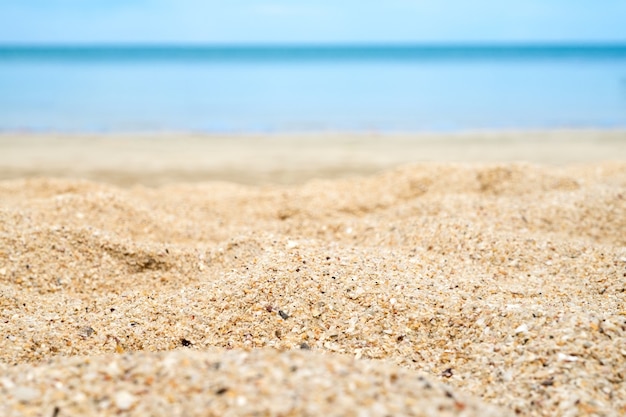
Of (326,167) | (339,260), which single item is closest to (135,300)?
(339,260)

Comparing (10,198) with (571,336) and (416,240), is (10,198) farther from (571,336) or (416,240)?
(571,336)

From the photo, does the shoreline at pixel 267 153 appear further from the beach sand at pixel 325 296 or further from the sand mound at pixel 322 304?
the sand mound at pixel 322 304

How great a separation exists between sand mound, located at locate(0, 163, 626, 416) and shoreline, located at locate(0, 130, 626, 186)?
10.5 ft

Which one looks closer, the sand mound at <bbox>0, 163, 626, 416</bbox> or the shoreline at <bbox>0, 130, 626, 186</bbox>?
the sand mound at <bbox>0, 163, 626, 416</bbox>

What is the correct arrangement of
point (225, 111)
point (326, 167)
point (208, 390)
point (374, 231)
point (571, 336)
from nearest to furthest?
point (208, 390), point (571, 336), point (374, 231), point (326, 167), point (225, 111)

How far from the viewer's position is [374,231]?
15.0ft

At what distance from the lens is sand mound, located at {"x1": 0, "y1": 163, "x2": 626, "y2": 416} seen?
2.13 metres

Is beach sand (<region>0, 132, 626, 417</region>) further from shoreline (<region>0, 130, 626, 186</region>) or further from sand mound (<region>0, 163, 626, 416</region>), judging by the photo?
shoreline (<region>0, 130, 626, 186</region>)

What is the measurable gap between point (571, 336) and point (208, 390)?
1.61 metres

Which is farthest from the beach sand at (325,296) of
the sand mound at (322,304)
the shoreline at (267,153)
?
the shoreline at (267,153)

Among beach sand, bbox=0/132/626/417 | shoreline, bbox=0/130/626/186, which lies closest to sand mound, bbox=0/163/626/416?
beach sand, bbox=0/132/626/417

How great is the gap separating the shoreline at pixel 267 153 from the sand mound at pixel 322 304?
10.5 feet

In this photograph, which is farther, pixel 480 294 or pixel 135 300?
pixel 135 300

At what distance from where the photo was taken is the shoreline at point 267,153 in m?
8.68
